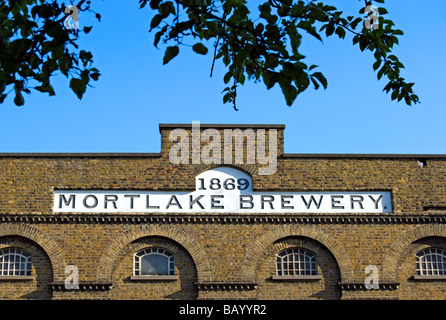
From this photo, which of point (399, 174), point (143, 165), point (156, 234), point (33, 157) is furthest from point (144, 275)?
point (399, 174)

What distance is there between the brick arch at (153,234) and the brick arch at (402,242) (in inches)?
216

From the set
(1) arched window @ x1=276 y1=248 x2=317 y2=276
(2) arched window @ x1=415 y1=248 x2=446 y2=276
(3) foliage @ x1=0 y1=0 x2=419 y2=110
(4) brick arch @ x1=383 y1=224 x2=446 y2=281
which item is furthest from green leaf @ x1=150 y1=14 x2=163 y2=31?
(2) arched window @ x1=415 y1=248 x2=446 y2=276

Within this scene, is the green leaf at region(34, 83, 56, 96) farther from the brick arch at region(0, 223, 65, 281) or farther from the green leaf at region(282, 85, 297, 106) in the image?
the brick arch at region(0, 223, 65, 281)

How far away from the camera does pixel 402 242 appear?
19125 millimetres

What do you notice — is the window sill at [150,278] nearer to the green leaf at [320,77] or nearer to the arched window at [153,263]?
the arched window at [153,263]

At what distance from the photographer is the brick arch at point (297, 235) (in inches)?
739

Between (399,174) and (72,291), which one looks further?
(399,174)

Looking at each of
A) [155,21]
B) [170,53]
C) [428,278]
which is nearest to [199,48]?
[170,53]

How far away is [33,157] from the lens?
64.1 ft

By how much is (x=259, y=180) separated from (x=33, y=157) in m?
7.16

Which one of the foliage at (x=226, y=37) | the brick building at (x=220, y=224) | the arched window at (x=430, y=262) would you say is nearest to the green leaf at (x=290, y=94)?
the foliage at (x=226, y=37)

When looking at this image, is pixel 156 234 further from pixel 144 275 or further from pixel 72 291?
pixel 72 291

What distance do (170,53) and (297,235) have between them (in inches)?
523

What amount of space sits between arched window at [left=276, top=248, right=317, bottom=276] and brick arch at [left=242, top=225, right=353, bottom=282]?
0.54m
